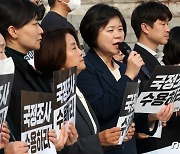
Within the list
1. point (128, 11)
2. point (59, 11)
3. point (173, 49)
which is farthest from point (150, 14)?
point (128, 11)

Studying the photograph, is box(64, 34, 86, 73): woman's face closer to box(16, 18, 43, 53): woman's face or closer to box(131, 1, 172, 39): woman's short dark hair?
box(16, 18, 43, 53): woman's face

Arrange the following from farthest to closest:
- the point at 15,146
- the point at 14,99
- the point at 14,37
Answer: the point at 14,37 < the point at 14,99 < the point at 15,146

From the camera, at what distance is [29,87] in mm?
3373

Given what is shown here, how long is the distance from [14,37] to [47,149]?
830 mm

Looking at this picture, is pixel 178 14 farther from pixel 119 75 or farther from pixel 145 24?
pixel 119 75

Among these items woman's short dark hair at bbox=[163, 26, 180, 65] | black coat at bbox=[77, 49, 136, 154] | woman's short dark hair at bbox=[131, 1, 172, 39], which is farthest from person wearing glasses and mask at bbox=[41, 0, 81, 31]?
black coat at bbox=[77, 49, 136, 154]

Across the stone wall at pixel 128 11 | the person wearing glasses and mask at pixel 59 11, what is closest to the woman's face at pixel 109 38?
the person wearing glasses and mask at pixel 59 11

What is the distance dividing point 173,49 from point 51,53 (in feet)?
5.34

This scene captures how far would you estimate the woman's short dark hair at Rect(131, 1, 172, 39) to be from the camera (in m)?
4.77

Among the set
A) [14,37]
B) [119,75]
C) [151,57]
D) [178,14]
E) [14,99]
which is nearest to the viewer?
[14,99]

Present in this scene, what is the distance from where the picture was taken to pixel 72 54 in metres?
3.61

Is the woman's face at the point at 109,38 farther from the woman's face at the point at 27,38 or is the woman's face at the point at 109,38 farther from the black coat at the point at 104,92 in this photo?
the woman's face at the point at 27,38

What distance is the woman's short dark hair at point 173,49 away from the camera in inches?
193

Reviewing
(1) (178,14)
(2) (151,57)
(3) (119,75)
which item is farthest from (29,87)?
(1) (178,14)
